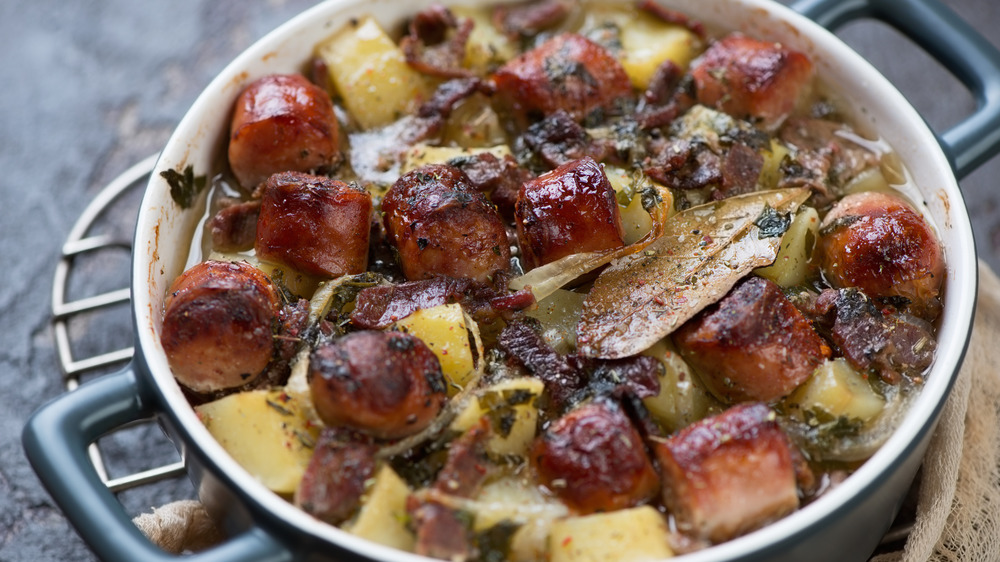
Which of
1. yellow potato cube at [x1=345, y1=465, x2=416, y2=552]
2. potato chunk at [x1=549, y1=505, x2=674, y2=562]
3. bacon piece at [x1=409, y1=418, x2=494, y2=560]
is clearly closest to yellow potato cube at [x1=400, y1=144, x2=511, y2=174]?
bacon piece at [x1=409, y1=418, x2=494, y2=560]

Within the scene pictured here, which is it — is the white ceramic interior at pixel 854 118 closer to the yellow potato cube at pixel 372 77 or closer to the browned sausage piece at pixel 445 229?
the yellow potato cube at pixel 372 77

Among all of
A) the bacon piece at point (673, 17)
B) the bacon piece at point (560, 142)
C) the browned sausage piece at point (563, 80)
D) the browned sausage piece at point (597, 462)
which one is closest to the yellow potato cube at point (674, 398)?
the browned sausage piece at point (597, 462)

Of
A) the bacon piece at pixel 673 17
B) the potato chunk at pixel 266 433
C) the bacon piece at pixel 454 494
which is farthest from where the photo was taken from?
the bacon piece at pixel 673 17

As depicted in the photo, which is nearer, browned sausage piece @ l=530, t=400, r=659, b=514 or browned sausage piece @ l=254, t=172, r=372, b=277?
browned sausage piece @ l=530, t=400, r=659, b=514

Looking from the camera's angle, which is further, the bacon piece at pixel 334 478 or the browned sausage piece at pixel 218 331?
the browned sausage piece at pixel 218 331

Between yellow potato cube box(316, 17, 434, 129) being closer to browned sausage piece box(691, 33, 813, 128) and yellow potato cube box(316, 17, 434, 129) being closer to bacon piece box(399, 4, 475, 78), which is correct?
bacon piece box(399, 4, 475, 78)

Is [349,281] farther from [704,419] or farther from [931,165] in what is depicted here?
[931,165]

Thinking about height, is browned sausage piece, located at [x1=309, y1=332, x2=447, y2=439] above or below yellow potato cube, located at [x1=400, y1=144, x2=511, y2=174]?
below
